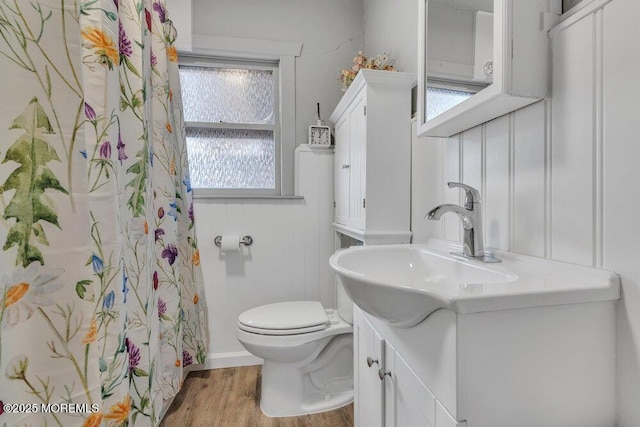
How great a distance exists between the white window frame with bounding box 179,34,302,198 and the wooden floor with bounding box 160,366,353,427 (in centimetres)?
109

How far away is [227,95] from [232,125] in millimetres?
220

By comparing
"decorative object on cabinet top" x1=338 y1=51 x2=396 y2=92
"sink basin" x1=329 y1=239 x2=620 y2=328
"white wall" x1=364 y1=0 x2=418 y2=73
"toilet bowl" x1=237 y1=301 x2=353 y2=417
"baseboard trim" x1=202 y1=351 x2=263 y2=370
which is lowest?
"baseboard trim" x1=202 y1=351 x2=263 y2=370

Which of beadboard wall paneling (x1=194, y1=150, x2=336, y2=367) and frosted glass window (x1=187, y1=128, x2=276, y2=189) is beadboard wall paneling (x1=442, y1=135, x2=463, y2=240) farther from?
frosted glass window (x1=187, y1=128, x2=276, y2=189)

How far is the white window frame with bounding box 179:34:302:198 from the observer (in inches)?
74.9

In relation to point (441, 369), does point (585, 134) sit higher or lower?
higher

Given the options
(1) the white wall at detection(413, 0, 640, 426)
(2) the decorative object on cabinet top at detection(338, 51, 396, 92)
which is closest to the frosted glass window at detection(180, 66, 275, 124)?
(2) the decorative object on cabinet top at detection(338, 51, 396, 92)

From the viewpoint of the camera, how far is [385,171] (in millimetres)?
1286

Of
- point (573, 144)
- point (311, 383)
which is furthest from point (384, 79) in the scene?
point (311, 383)

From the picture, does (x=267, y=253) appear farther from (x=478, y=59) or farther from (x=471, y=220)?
(x=478, y=59)

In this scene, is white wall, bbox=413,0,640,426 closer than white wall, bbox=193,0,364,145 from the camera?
Yes

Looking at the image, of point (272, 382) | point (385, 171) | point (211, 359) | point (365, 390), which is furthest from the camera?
point (211, 359)

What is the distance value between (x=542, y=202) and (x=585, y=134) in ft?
0.52

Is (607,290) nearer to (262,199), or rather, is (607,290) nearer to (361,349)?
(361,349)

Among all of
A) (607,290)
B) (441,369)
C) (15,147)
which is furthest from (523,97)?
(15,147)
